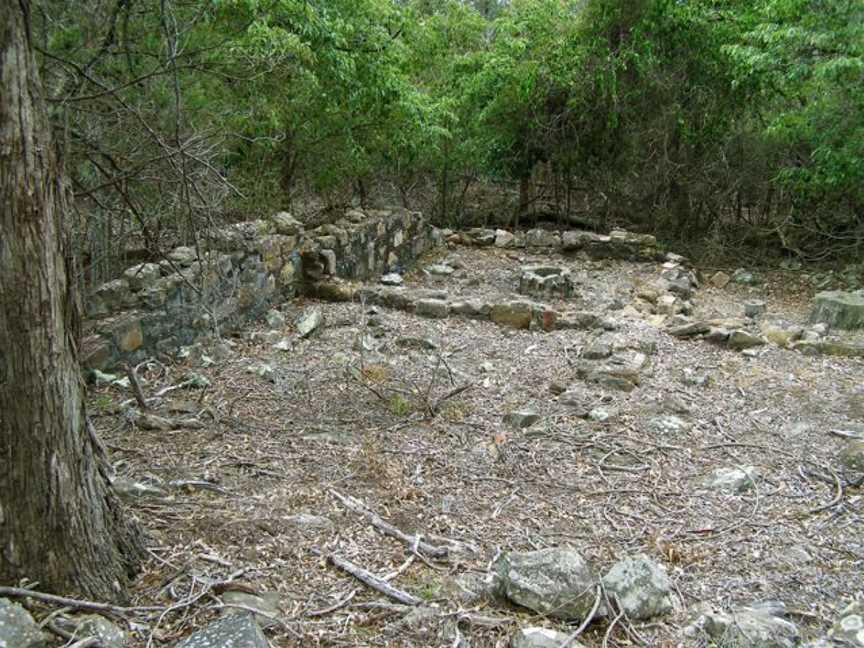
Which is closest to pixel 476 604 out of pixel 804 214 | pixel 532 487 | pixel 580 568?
pixel 580 568

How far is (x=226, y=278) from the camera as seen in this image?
5160 millimetres

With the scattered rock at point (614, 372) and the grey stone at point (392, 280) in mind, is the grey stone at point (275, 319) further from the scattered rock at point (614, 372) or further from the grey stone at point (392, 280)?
the scattered rock at point (614, 372)

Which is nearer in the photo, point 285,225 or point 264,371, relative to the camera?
point 264,371

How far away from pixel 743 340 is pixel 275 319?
3.89m

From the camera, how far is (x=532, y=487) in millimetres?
3430

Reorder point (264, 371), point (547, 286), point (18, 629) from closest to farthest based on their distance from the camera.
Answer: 1. point (18, 629)
2. point (264, 371)
3. point (547, 286)

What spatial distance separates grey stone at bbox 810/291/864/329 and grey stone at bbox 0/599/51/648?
6660 mm

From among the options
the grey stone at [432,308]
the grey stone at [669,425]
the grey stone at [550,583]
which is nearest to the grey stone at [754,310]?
the grey stone at [432,308]

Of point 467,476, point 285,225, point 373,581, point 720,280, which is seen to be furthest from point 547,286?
point 373,581

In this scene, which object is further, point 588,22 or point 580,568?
point 588,22

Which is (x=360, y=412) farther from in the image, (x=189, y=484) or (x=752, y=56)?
(x=752, y=56)

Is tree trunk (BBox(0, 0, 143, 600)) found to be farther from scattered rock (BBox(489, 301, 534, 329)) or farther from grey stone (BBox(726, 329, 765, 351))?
grey stone (BBox(726, 329, 765, 351))

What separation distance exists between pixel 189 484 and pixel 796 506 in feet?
9.08

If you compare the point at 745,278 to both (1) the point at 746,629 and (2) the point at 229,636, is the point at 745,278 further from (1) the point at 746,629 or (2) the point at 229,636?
(2) the point at 229,636
